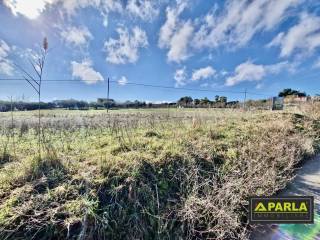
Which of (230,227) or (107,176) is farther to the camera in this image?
(107,176)

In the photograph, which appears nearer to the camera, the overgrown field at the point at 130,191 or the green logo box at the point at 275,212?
the overgrown field at the point at 130,191

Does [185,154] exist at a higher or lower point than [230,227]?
higher

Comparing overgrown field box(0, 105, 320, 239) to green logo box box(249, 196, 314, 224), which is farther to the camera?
green logo box box(249, 196, 314, 224)

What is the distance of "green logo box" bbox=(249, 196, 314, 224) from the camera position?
2383mm

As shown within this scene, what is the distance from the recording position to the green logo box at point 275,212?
2.38 m

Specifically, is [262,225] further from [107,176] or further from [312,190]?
[107,176]

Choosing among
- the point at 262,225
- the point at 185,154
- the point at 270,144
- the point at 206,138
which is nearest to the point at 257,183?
the point at 262,225

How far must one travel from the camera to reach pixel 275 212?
93.5 inches

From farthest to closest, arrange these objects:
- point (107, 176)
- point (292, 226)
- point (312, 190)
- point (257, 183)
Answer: point (312, 190)
point (257, 183)
point (107, 176)
point (292, 226)

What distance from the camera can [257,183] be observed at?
2943 millimetres

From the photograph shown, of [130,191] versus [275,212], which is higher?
[130,191]

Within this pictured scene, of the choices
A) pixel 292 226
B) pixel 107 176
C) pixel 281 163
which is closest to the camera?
pixel 292 226

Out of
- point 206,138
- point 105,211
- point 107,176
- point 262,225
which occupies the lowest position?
point 262,225

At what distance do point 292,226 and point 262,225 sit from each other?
1.16 feet
